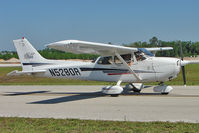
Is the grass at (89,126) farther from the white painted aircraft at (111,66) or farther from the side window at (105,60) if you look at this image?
the side window at (105,60)

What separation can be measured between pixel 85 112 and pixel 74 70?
5.50m

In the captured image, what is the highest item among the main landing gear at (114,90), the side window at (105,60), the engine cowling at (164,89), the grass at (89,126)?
the side window at (105,60)

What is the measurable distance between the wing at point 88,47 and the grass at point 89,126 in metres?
3.65

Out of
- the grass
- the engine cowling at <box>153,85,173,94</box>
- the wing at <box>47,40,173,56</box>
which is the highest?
the wing at <box>47,40,173,56</box>

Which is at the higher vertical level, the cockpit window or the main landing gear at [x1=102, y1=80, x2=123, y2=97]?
the cockpit window

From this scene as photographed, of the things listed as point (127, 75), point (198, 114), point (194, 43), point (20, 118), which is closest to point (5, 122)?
point (20, 118)

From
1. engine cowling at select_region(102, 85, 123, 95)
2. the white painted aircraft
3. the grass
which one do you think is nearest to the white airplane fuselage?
the white painted aircraft

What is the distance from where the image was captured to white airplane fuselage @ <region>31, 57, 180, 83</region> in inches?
487

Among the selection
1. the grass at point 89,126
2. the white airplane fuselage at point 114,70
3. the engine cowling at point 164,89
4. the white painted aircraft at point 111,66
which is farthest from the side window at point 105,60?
the grass at point 89,126

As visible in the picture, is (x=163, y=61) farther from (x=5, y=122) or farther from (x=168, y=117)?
(x=5, y=122)

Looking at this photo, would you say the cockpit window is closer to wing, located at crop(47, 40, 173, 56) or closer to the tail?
wing, located at crop(47, 40, 173, 56)

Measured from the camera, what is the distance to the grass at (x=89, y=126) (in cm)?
627

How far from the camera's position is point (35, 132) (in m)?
6.28

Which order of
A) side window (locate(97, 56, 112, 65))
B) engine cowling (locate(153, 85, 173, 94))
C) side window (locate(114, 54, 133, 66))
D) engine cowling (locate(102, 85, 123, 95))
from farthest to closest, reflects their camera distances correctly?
side window (locate(97, 56, 112, 65)) → side window (locate(114, 54, 133, 66)) → engine cowling (locate(153, 85, 173, 94)) → engine cowling (locate(102, 85, 123, 95))
